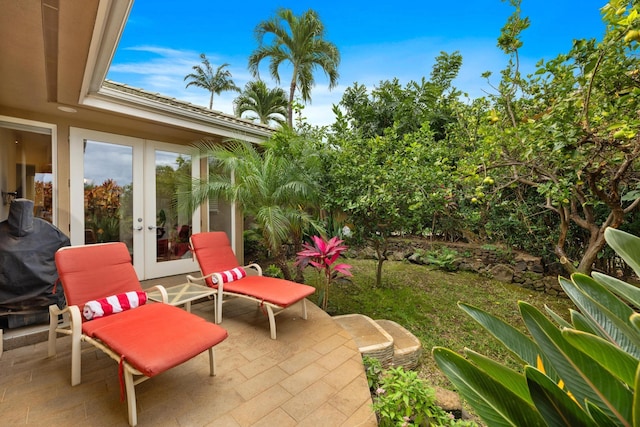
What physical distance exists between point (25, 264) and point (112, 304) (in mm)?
1374

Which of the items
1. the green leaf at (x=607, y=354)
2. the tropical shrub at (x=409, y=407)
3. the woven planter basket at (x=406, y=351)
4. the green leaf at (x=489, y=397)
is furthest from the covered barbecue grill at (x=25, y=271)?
the green leaf at (x=607, y=354)

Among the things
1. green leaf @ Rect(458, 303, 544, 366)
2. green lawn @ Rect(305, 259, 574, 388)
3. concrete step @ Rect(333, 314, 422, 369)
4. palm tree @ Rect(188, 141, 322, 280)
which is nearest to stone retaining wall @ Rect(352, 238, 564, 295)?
green lawn @ Rect(305, 259, 574, 388)

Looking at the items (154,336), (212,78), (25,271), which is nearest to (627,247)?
(154,336)

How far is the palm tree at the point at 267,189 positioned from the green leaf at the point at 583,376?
13.0ft

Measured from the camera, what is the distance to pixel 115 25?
2.44m

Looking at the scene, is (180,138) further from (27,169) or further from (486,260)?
(486,260)

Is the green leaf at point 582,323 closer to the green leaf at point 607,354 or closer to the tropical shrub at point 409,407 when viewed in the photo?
the green leaf at point 607,354

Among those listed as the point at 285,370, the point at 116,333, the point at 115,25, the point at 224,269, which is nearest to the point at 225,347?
the point at 285,370

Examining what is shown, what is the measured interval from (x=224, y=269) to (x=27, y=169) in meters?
3.74

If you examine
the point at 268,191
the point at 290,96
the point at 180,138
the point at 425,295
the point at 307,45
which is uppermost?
the point at 307,45

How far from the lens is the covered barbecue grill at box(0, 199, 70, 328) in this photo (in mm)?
3150

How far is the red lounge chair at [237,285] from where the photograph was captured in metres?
3.49

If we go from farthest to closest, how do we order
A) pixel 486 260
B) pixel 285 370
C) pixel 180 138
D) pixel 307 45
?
pixel 307 45 < pixel 486 260 < pixel 180 138 < pixel 285 370

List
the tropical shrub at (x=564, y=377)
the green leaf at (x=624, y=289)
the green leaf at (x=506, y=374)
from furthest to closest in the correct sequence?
the green leaf at (x=624, y=289), the green leaf at (x=506, y=374), the tropical shrub at (x=564, y=377)
